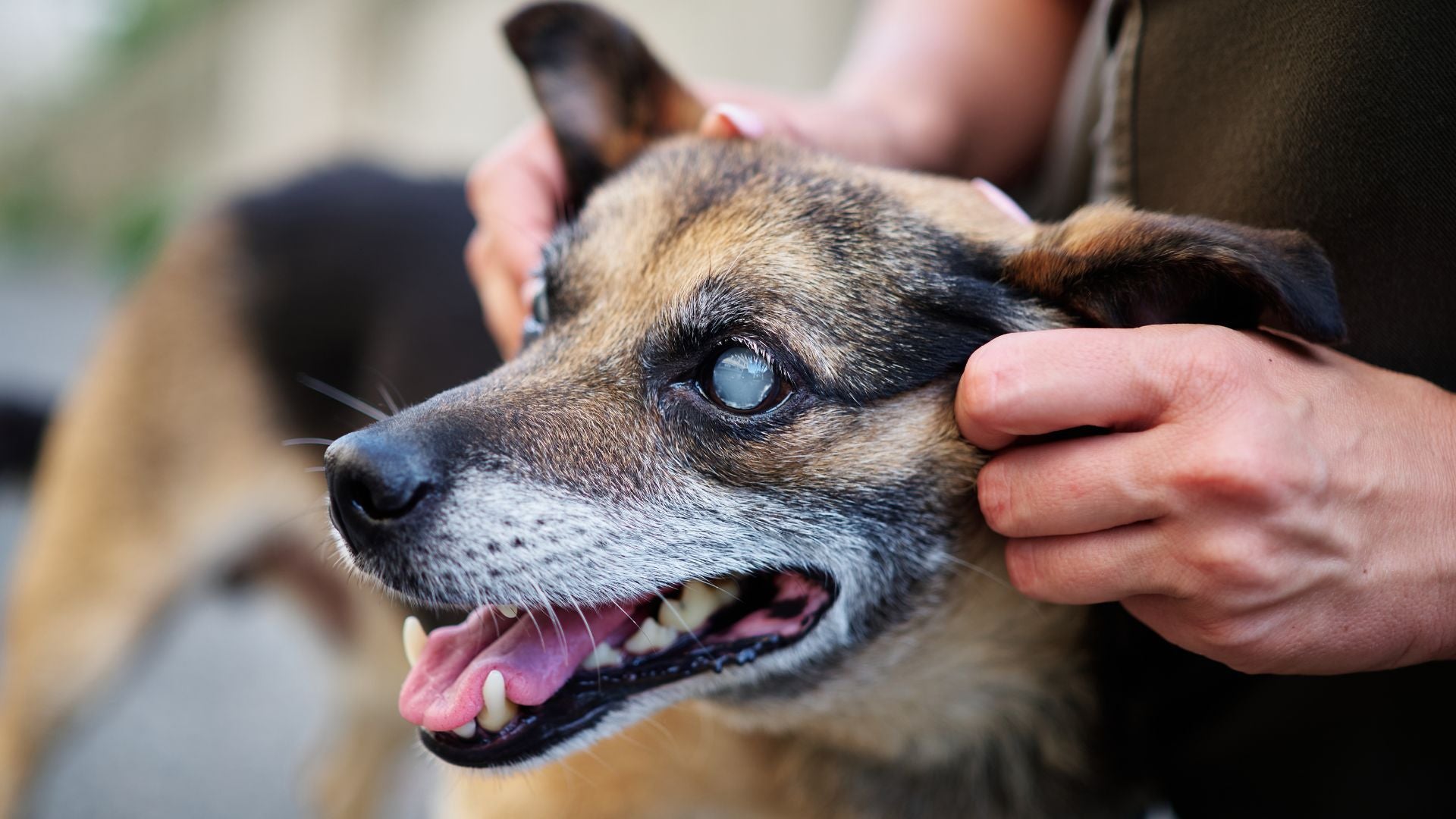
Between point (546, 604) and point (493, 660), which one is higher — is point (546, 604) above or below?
above

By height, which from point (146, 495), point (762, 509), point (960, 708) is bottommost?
point (146, 495)

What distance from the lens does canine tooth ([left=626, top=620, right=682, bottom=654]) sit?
5.66 ft

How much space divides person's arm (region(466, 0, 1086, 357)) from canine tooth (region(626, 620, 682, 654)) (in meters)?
0.73

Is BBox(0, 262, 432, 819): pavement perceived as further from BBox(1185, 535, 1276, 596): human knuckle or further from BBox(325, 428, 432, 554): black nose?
BBox(1185, 535, 1276, 596): human knuckle

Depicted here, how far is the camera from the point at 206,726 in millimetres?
4160

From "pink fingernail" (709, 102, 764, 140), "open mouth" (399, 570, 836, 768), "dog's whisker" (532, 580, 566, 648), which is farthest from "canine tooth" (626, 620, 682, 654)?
"pink fingernail" (709, 102, 764, 140)

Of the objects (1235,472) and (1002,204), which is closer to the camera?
(1235,472)

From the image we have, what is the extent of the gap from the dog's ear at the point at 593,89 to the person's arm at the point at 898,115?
111 mm

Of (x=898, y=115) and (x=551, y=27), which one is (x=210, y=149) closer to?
(x=551, y=27)

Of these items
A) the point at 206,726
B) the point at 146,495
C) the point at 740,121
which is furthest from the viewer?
the point at 206,726

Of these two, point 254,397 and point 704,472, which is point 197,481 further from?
point 704,472

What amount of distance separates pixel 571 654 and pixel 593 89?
51.7 inches

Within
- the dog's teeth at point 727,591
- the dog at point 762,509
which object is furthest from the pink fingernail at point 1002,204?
the dog's teeth at point 727,591

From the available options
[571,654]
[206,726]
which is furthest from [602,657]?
[206,726]
